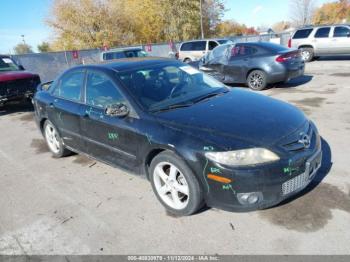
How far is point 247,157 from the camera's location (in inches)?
111

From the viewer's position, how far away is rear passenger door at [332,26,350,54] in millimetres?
14898

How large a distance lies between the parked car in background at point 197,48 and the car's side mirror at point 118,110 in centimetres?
1324

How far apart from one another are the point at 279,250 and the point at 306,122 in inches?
56.2

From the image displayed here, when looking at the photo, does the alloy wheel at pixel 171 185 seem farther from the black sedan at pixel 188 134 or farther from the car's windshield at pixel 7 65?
the car's windshield at pixel 7 65

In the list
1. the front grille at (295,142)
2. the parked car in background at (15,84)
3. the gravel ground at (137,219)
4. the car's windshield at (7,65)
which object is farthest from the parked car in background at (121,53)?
the front grille at (295,142)

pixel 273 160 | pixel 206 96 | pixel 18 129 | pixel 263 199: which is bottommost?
pixel 18 129

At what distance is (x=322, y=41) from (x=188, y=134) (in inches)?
595

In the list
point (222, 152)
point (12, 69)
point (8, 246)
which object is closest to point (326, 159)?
point (222, 152)

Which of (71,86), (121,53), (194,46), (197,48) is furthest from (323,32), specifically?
(71,86)

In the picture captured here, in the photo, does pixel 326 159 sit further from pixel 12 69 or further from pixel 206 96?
pixel 12 69

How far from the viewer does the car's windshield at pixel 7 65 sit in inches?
397

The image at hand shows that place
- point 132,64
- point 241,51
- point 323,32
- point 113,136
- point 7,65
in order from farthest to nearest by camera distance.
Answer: point 323,32 < point 7,65 < point 241,51 < point 132,64 < point 113,136

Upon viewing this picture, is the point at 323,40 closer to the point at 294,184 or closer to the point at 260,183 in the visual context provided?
the point at 294,184

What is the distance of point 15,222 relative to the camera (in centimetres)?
357
